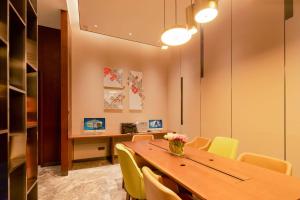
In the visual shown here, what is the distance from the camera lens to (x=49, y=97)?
4184 mm

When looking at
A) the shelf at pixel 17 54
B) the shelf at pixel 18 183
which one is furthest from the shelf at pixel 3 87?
the shelf at pixel 18 183

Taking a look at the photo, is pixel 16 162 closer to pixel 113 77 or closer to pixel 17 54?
pixel 17 54

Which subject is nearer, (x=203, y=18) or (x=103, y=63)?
(x=203, y=18)

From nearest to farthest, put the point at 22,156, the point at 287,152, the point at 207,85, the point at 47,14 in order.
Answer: the point at 22,156, the point at 287,152, the point at 47,14, the point at 207,85

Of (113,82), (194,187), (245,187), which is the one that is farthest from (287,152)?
(113,82)

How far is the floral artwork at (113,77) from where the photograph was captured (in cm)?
485

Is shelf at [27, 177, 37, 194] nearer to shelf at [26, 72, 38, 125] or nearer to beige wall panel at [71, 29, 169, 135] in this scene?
shelf at [26, 72, 38, 125]

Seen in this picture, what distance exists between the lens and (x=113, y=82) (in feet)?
16.2

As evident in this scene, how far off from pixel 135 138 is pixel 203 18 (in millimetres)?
2519

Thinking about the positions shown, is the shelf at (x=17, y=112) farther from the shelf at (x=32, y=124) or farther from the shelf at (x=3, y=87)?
the shelf at (x=3, y=87)

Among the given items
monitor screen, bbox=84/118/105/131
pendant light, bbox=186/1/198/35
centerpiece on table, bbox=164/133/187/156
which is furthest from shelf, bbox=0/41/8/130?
monitor screen, bbox=84/118/105/131

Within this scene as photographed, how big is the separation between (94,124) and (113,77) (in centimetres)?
141

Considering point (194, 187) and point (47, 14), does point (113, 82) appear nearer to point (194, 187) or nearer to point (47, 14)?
point (47, 14)

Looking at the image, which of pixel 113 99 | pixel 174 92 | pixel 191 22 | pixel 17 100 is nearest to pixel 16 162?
pixel 17 100
